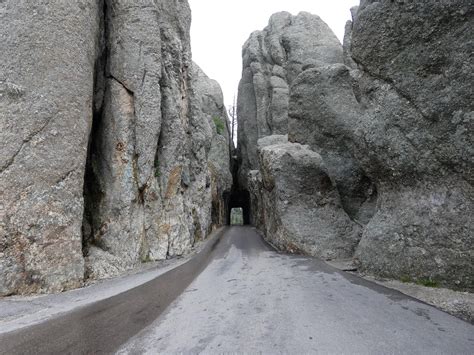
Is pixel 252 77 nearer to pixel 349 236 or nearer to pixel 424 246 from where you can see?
pixel 349 236

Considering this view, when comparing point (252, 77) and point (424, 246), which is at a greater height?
point (252, 77)

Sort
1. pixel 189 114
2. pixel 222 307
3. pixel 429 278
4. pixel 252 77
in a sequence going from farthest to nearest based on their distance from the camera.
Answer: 1. pixel 252 77
2. pixel 189 114
3. pixel 429 278
4. pixel 222 307

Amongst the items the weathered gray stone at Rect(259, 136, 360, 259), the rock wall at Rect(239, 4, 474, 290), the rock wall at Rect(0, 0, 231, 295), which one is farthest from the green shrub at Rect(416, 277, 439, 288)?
the rock wall at Rect(0, 0, 231, 295)

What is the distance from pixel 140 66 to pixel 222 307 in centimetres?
1168

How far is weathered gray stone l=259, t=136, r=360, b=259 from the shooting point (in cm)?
1411

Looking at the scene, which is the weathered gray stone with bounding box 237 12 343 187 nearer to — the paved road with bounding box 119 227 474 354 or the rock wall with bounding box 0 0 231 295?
the rock wall with bounding box 0 0 231 295

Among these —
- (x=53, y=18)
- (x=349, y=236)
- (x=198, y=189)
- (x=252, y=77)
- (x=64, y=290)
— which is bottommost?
(x=64, y=290)

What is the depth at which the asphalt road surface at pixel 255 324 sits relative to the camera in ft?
14.6

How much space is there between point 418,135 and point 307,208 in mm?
7710

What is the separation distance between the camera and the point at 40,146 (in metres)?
9.40

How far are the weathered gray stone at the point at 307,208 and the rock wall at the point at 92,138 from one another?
4995mm

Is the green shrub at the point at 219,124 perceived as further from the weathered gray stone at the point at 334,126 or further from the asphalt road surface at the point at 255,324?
the asphalt road surface at the point at 255,324

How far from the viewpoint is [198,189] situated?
22453 millimetres

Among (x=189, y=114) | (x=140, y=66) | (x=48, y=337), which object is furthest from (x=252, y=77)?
(x=48, y=337)
